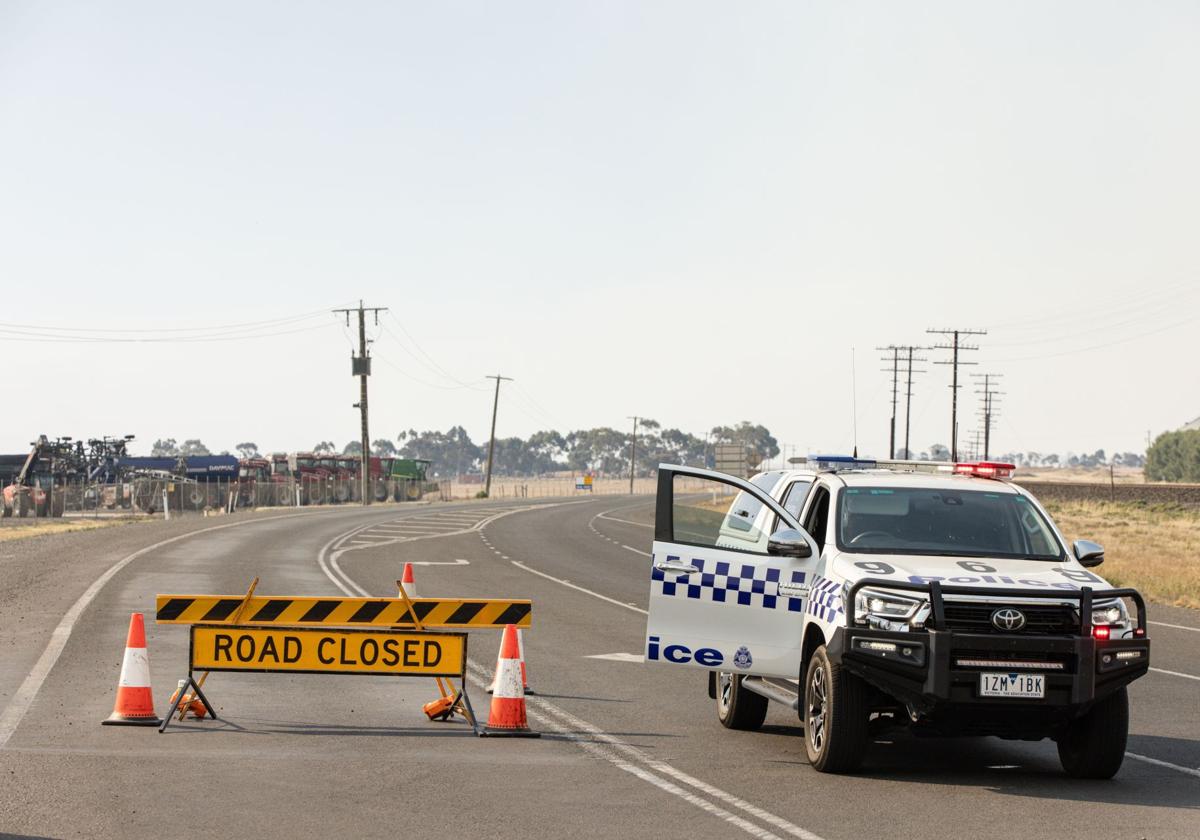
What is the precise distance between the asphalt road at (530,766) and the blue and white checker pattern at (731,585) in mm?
1064

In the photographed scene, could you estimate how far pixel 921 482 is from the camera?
36.3 feet

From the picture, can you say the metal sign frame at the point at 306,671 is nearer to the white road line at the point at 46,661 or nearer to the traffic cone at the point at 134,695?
the traffic cone at the point at 134,695

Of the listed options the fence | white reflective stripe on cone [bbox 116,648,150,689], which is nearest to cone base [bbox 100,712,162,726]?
white reflective stripe on cone [bbox 116,648,150,689]

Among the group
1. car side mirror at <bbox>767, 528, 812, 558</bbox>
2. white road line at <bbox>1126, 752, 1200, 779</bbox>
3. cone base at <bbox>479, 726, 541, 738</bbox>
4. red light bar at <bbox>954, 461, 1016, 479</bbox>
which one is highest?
red light bar at <bbox>954, 461, 1016, 479</bbox>

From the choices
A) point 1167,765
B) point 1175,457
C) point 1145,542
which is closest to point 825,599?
point 1167,765

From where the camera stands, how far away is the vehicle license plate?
9.27 metres

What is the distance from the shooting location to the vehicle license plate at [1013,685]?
30.4ft

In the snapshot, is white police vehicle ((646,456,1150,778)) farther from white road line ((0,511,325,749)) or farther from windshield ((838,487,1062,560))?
white road line ((0,511,325,749))

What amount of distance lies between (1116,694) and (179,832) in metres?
5.57

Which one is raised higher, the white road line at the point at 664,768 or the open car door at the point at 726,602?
the open car door at the point at 726,602

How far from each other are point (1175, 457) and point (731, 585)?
508 ft

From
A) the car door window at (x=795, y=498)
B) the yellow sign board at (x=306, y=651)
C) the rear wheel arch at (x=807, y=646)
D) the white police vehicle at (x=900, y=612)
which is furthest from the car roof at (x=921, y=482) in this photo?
the yellow sign board at (x=306, y=651)

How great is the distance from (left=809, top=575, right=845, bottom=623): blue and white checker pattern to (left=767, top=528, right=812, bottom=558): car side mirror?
22 centimetres

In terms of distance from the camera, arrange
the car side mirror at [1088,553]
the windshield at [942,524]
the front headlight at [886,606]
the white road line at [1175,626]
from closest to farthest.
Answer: the front headlight at [886,606] < the car side mirror at [1088,553] < the windshield at [942,524] < the white road line at [1175,626]
